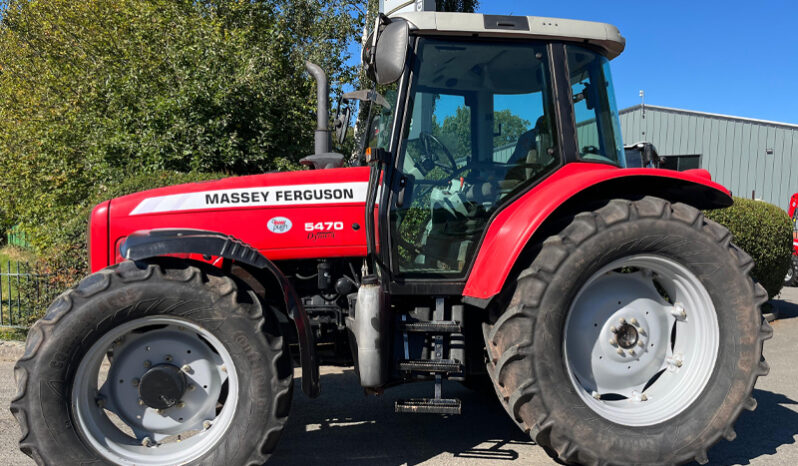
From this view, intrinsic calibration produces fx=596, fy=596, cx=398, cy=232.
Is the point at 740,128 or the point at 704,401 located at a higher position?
the point at 740,128

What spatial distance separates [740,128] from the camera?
66.4ft

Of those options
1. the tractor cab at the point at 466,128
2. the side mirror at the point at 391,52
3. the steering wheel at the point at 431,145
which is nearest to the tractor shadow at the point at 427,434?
the tractor cab at the point at 466,128

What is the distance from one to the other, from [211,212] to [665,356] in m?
2.56

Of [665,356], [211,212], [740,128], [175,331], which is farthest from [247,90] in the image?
[740,128]

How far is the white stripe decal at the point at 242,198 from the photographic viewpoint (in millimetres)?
3266

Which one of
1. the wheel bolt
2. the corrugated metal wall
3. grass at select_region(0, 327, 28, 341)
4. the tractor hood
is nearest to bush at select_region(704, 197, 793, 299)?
the wheel bolt

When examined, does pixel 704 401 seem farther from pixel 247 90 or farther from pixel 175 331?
pixel 247 90

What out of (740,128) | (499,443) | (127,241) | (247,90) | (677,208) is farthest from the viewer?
(740,128)

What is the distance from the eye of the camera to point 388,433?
3.60m

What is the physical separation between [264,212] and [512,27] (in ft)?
5.42

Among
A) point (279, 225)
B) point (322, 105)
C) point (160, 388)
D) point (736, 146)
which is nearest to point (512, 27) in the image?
point (322, 105)

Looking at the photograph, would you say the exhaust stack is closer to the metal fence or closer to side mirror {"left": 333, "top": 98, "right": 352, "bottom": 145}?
side mirror {"left": 333, "top": 98, "right": 352, "bottom": 145}

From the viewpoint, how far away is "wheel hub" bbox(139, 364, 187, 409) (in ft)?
9.10

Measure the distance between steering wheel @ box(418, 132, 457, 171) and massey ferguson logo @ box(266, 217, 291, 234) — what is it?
0.85 m
